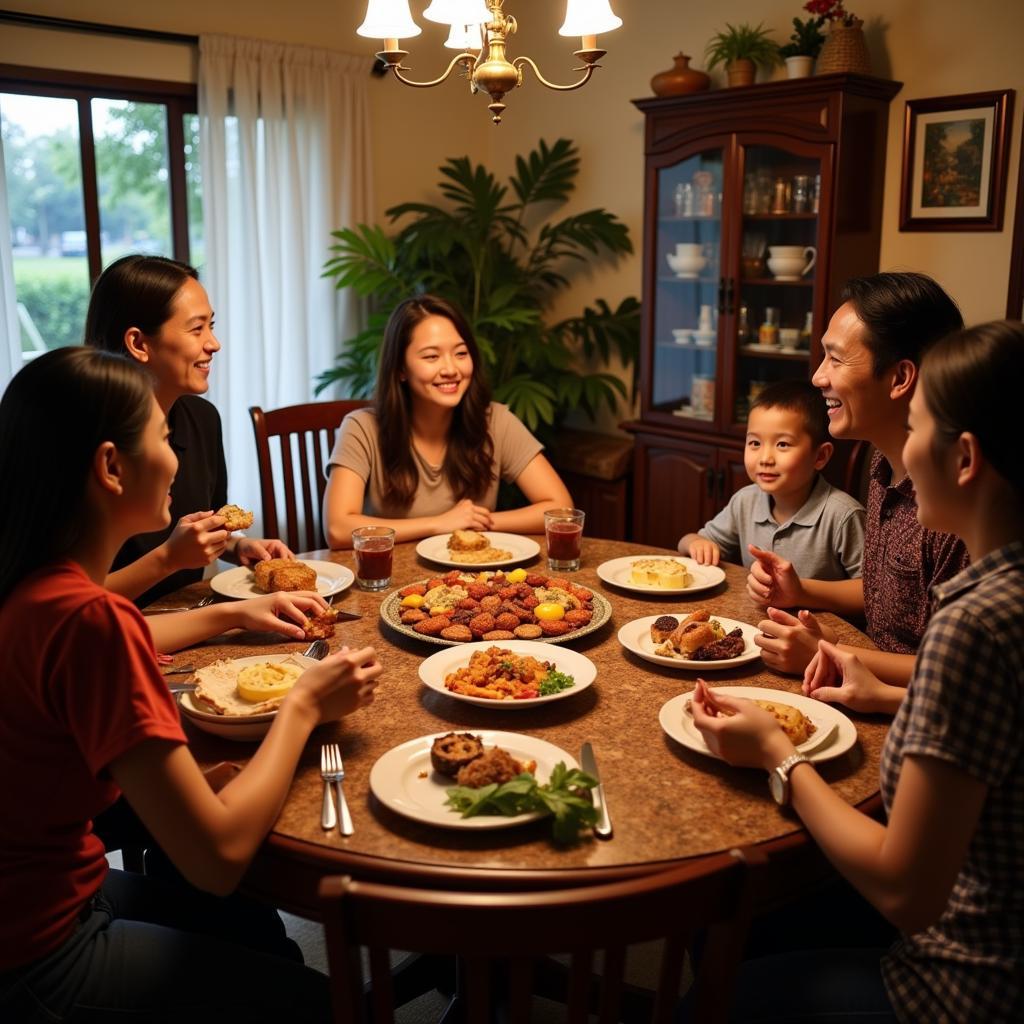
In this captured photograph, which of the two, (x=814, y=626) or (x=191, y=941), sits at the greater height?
(x=814, y=626)

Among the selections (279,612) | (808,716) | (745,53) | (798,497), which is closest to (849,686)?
(808,716)

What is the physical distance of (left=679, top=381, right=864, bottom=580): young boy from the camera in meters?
2.33

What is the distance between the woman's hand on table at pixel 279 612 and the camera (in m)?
1.90

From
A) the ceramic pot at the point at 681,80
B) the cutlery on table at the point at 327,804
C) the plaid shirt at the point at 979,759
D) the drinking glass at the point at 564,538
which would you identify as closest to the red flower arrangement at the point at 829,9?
the ceramic pot at the point at 681,80

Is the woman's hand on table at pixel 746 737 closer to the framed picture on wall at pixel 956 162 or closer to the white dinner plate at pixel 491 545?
the white dinner plate at pixel 491 545

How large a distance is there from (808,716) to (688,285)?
9.48 feet

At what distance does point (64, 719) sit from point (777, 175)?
327 centimetres

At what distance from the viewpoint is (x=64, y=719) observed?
1.23 metres

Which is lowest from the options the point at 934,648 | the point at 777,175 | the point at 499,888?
the point at 499,888

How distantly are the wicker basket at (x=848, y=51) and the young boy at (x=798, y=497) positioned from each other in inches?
65.7

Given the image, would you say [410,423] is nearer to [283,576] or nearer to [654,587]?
[283,576]

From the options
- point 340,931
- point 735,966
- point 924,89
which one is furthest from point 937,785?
point 924,89

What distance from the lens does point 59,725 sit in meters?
1.24

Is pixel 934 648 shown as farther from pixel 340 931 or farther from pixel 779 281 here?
pixel 779 281
